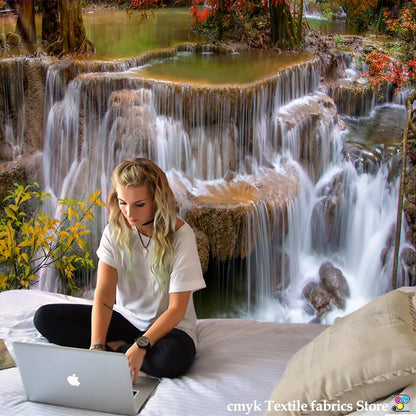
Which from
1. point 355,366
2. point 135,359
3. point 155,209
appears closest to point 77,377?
point 135,359

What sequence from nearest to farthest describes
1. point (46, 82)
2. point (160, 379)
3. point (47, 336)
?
point (160, 379), point (47, 336), point (46, 82)

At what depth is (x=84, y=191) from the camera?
3443mm

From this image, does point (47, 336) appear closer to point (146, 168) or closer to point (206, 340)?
point (206, 340)

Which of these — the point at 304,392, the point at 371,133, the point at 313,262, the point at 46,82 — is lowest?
the point at 313,262

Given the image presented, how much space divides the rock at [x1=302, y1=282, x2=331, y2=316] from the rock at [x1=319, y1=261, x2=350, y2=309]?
1.4 inches

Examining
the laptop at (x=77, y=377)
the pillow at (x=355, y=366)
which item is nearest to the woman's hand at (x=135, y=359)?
the laptop at (x=77, y=377)

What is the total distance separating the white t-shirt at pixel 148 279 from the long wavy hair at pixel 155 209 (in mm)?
31

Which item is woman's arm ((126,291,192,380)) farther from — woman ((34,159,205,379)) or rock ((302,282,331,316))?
rock ((302,282,331,316))

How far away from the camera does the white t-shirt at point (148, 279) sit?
1.96 m

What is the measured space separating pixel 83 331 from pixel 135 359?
1.16 ft

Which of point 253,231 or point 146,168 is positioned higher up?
point 146,168

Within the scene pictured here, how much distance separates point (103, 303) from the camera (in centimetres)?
201

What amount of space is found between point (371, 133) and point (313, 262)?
2.77ft

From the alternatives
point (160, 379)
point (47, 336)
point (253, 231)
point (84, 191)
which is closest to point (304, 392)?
point (160, 379)
